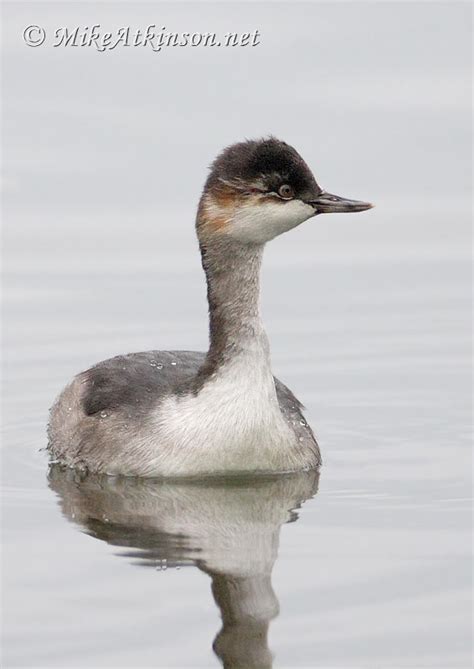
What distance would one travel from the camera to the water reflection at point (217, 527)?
1204 centimetres

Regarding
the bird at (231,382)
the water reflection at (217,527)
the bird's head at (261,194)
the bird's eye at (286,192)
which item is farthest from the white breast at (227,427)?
the bird's eye at (286,192)

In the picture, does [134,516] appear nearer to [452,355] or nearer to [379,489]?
Answer: [379,489]

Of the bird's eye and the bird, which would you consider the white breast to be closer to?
the bird

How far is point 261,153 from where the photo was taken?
14.5 meters

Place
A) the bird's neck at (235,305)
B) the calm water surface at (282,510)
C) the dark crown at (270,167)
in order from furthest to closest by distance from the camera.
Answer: the bird's neck at (235,305) → the dark crown at (270,167) → the calm water surface at (282,510)

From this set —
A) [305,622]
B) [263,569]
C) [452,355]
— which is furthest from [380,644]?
[452,355]

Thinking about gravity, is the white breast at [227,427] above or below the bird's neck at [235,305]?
below

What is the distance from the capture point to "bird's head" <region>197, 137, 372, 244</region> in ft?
47.5

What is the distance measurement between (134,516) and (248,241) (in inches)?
83.7

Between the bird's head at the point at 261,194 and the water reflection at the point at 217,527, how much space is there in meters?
→ 1.77

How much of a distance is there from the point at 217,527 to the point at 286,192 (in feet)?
7.90

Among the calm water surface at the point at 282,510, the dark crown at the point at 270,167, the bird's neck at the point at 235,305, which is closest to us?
the calm water surface at the point at 282,510

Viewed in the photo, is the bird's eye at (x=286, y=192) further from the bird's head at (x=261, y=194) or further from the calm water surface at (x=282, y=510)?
the calm water surface at (x=282, y=510)

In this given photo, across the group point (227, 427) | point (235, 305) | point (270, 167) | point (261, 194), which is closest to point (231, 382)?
point (227, 427)
